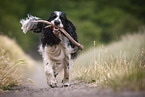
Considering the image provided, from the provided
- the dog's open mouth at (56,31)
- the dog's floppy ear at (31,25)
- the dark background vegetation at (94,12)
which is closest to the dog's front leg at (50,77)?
the dog's open mouth at (56,31)

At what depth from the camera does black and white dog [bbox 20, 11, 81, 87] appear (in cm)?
402

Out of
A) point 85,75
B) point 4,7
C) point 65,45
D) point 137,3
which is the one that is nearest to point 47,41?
point 65,45

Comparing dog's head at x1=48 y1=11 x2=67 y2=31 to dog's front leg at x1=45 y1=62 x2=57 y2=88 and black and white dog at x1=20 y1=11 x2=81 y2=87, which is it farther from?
dog's front leg at x1=45 y1=62 x2=57 y2=88

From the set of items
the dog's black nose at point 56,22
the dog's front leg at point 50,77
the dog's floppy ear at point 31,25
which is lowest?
the dog's front leg at point 50,77

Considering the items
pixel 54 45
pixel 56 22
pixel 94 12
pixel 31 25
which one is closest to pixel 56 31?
pixel 56 22

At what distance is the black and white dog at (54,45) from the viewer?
402cm

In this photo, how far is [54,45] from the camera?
410cm

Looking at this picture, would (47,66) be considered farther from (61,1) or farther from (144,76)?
(61,1)

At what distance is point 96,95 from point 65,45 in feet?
6.47

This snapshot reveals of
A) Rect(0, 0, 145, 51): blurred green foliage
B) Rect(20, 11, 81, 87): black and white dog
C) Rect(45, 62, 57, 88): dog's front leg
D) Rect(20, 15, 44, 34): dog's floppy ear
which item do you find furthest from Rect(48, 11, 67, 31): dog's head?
Rect(0, 0, 145, 51): blurred green foliage

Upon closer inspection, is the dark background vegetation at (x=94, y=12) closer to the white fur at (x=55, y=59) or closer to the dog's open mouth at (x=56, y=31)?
the white fur at (x=55, y=59)

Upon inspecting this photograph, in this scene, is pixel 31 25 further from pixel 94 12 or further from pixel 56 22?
pixel 94 12

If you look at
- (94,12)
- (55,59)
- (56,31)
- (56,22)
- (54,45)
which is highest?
(94,12)

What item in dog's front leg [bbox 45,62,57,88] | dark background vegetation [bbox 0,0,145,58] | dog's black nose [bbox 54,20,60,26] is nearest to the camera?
dog's black nose [bbox 54,20,60,26]
